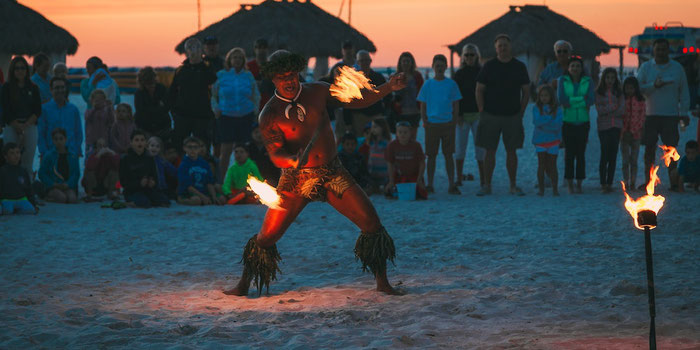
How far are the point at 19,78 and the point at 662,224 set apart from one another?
7429 mm

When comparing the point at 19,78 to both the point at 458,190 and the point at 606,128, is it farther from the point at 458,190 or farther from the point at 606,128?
the point at 606,128

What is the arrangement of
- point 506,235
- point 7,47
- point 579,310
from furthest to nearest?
1. point 7,47
2. point 506,235
3. point 579,310

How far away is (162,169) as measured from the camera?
10195 millimetres

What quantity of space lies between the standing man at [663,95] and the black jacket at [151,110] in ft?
20.3

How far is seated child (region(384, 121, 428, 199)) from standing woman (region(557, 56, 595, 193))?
1.88m

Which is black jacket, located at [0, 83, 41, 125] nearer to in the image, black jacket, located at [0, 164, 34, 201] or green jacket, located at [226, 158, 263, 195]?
black jacket, located at [0, 164, 34, 201]

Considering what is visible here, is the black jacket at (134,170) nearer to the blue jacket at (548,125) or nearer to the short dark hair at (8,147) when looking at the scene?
the short dark hair at (8,147)

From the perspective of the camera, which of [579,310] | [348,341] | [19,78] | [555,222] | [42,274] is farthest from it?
[19,78]

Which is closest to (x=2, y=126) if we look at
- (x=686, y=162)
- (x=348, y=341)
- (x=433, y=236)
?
(x=433, y=236)

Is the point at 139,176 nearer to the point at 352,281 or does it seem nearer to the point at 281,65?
the point at 352,281

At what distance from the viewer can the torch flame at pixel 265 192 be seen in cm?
504

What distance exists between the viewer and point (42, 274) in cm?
614

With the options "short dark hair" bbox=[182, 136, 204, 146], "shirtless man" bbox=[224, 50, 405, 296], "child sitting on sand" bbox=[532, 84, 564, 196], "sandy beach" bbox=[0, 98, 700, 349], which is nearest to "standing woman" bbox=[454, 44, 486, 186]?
"child sitting on sand" bbox=[532, 84, 564, 196]

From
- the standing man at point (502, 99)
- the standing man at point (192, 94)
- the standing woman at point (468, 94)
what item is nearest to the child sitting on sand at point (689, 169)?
the standing man at point (502, 99)
